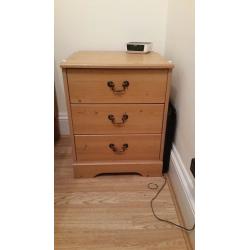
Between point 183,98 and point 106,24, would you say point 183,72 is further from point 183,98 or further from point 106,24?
point 106,24

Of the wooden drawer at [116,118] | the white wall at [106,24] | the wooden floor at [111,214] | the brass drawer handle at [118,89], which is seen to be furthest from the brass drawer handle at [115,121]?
Answer: the white wall at [106,24]

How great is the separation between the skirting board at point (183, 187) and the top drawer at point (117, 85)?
343mm

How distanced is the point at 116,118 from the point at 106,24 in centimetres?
67

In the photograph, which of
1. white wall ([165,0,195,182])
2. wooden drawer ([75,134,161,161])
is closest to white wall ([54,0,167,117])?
white wall ([165,0,195,182])

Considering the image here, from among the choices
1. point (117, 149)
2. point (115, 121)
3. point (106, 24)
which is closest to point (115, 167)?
point (117, 149)

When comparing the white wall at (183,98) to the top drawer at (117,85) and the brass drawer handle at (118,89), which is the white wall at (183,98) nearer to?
the top drawer at (117,85)

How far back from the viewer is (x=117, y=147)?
3.96ft

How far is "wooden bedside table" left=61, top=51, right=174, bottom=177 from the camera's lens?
3.41 ft

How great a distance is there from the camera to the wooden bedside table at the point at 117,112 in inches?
40.9

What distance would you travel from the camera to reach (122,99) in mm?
1094
